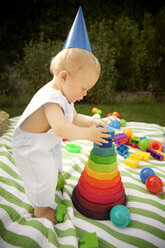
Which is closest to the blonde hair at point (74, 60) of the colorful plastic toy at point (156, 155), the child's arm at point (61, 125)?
the child's arm at point (61, 125)

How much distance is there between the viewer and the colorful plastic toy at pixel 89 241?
785mm

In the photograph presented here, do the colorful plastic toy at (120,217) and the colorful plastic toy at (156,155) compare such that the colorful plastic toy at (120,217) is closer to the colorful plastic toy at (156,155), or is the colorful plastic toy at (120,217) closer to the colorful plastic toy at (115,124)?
the colorful plastic toy at (156,155)

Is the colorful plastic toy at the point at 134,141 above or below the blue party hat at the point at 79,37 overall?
below

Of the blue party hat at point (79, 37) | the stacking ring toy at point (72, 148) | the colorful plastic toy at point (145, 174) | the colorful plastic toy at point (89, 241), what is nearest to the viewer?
the colorful plastic toy at point (89, 241)

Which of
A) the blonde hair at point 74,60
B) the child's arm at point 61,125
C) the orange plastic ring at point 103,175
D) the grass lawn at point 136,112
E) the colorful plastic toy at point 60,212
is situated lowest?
the grass lawn at point 136,112

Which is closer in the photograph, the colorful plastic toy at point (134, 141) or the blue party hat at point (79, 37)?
the blue party hat at point (79, 37)

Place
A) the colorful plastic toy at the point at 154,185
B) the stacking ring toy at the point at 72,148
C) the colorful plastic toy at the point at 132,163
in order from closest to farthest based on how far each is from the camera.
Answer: the colorful plastic toy at the point at 154,185 < the colorful plastic toy at the point at 132,163 < the stacking ring toy at the point at 72,148

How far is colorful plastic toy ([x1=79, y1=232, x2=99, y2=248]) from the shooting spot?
2.57 feet

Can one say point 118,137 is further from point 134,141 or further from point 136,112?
point 136,112

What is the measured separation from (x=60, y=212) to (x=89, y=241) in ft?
0.69

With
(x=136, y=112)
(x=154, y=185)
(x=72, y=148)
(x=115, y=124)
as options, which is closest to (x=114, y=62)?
(x=136, y=112)

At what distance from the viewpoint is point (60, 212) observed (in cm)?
95

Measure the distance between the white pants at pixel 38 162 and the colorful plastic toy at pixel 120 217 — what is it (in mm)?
292

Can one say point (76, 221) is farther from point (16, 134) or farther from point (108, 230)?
point (16, 134)
